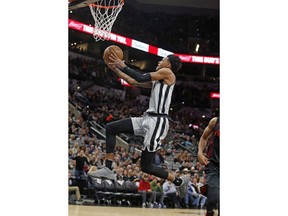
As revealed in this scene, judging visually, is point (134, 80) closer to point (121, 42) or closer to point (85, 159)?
point (121, 42)

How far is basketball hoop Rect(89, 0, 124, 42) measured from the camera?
6.07 m

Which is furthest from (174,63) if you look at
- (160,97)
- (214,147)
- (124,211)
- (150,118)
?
(124,211)

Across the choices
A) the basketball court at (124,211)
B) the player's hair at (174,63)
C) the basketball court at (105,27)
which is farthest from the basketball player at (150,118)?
the basketball court at (124,211)

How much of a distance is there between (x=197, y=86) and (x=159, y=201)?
1435mm

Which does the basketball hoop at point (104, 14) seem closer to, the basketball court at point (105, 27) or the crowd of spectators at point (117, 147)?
the basketball court at point (105, 27)

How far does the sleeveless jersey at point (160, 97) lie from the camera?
6.10m

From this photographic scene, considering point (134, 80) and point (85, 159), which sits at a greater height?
point (134, 80)

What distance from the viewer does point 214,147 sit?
20.6 feet

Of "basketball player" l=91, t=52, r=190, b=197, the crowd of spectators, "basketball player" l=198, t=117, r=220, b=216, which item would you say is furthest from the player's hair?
"basketball player" l=198, t=117, r=220, b=216
